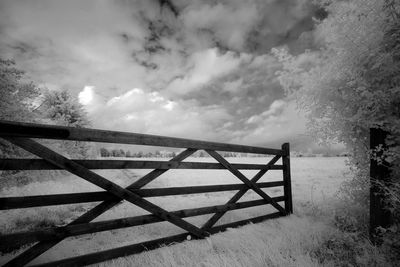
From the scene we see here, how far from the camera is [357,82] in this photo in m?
3.76

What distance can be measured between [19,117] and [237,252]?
10.2 m

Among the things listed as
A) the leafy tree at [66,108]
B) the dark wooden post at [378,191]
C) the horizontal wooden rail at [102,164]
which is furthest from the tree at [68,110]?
the dark wooden post at [378,191]

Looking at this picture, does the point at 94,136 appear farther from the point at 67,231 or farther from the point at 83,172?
the point at 67,231

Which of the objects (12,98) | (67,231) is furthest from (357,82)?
(12,98)

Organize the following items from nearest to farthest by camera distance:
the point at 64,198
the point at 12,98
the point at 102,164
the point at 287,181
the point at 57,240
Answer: the point at 57,240
the point at 64,198
the point at 102,164
the point at 287,181
the point at 12,98

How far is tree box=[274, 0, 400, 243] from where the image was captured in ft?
10.6

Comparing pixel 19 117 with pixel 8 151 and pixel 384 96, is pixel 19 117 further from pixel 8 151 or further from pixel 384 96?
pixel 384 96

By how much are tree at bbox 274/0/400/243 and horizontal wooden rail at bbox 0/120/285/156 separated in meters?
2.06

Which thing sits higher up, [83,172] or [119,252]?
[83,172]

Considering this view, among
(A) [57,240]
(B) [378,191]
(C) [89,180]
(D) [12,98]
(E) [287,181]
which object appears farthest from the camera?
(D) [12,98]

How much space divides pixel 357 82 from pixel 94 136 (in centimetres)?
427

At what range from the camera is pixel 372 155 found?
394 centimetres

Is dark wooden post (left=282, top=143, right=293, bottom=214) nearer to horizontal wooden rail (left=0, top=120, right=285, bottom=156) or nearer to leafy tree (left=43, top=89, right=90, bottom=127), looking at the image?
horizontal wooden rail (left=0, top=120, right=285, bottom=156)

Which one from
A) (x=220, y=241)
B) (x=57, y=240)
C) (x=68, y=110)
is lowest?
(x=220, y=241)
